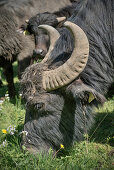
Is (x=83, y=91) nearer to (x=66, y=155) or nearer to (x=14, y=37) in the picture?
(x=66, y=155)

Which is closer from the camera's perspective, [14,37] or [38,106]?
[38,106]

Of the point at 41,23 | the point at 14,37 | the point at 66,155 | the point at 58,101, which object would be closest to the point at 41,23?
the point at 41,23

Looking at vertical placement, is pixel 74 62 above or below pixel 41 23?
below

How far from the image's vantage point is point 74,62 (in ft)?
8.87

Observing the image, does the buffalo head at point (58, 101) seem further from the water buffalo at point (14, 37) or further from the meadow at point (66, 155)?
the water buffalo at point (14, 37)

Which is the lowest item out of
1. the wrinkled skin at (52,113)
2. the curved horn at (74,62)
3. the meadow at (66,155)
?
the meadow at (66,155)

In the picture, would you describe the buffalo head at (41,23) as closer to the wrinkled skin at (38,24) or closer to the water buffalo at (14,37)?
the wrinkled skin at (38,24)

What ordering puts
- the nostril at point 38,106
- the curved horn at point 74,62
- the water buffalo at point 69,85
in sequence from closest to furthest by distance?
the curved horn at point 74,62
the water buffalo at point 69,85
the nostril at point 38,106

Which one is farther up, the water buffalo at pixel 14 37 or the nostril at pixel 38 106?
the water buffalo at pixel 14 37

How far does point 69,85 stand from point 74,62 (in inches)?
11.8

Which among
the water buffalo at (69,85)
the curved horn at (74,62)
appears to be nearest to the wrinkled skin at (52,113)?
the water buffalo at (69,85)

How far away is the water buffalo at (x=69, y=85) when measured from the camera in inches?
110

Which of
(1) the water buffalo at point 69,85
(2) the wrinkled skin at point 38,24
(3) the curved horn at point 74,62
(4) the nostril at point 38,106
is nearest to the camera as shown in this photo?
(3) the curved horn at point 74,62

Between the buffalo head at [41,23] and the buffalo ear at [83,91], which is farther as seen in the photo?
the buffalo head at [41,23]
